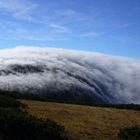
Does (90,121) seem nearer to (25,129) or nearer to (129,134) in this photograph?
(129,134)

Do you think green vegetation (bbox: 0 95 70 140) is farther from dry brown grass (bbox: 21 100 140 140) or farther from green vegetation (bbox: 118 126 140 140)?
green vegetation (bbox: 118 126 140 140)

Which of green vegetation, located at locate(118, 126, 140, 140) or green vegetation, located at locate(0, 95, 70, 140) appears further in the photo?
green vegetation, located at locate(118, 126, 140, 140)

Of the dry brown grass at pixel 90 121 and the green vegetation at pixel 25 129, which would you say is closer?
the green vegetation at pixel 25 129

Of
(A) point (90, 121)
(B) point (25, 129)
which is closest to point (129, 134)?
(B) point (25, 129)

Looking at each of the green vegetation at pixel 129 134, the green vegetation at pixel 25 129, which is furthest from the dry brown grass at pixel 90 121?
the green vegetation at pixel 25 129

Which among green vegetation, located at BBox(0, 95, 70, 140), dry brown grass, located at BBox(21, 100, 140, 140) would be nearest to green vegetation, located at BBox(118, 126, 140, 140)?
dry brown grass, located at BBox(21, 100, 140, 140)

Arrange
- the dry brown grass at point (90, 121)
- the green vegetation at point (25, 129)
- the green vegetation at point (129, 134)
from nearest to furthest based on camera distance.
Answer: the green vegetation at point (25, 129)
the green vegetation at point (129, 134)
the dry brown grass at point (90, 121)

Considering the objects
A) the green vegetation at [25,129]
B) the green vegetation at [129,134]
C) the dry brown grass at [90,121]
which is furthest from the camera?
the dry brown grass at [90,121]

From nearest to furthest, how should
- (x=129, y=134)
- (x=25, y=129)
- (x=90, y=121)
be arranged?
(x=25, y=129), (x=129, y=134), (x=90, y=121)

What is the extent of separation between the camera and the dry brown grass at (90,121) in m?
23.6

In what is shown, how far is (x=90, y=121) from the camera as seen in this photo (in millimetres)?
27859

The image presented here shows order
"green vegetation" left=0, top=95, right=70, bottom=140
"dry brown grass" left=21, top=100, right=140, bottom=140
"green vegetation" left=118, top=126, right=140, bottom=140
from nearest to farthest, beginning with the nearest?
1. "green vegetation" left=0, top=95, right=70, bottom=140
2. "green vegetation" left=118, top=126, right=140, bottom=140
3. "dry brown grass" left=21, top=100, right=140, bottom=140

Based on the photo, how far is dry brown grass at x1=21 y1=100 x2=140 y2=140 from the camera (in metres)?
23.6

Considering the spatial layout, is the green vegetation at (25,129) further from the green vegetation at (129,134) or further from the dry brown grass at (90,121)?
the green vegetation at (129,134)
